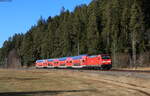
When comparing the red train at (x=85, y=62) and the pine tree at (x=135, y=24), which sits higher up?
the pine tree at (x=135, y=24)

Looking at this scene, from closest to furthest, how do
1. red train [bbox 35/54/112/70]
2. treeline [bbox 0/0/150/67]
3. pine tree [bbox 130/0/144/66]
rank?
1. red train [bbox 35/54/112/70]
2. pine tree [bbox 130/0/144/66]
3. treeline [bbox 0/0/150/67]

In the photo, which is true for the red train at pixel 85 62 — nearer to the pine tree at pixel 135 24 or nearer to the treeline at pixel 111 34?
the treeline at pixel 111 34

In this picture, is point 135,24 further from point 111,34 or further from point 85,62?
point 85,62

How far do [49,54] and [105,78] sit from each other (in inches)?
5142

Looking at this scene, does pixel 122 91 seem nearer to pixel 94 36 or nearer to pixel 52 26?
pixel 94 36

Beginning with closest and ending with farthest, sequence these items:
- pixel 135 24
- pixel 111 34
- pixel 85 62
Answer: pixel 85 62 < pixel 135 24 < pixel 111 34

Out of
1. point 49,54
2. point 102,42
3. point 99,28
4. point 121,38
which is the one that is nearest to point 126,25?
point 121,38

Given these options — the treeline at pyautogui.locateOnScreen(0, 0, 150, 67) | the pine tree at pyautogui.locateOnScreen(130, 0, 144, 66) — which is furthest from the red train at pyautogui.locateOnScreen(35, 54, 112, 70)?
the pine tree at pyautogui.locateOnScreen(130, 0, 144, 66)

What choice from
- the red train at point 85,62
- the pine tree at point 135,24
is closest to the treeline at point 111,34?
the pine tree at point 135,24

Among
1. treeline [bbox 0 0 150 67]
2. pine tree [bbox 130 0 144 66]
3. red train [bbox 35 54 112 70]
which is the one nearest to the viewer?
red train [bbox 35 54 112 70]

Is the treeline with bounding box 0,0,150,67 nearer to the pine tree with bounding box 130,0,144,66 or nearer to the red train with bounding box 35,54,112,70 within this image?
the pine tree with bounding box 130,0,144,66

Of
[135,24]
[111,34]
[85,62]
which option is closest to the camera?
[85,62]

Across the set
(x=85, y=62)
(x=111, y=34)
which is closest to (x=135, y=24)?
(x=111, y=34)

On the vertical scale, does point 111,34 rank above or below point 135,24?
below
